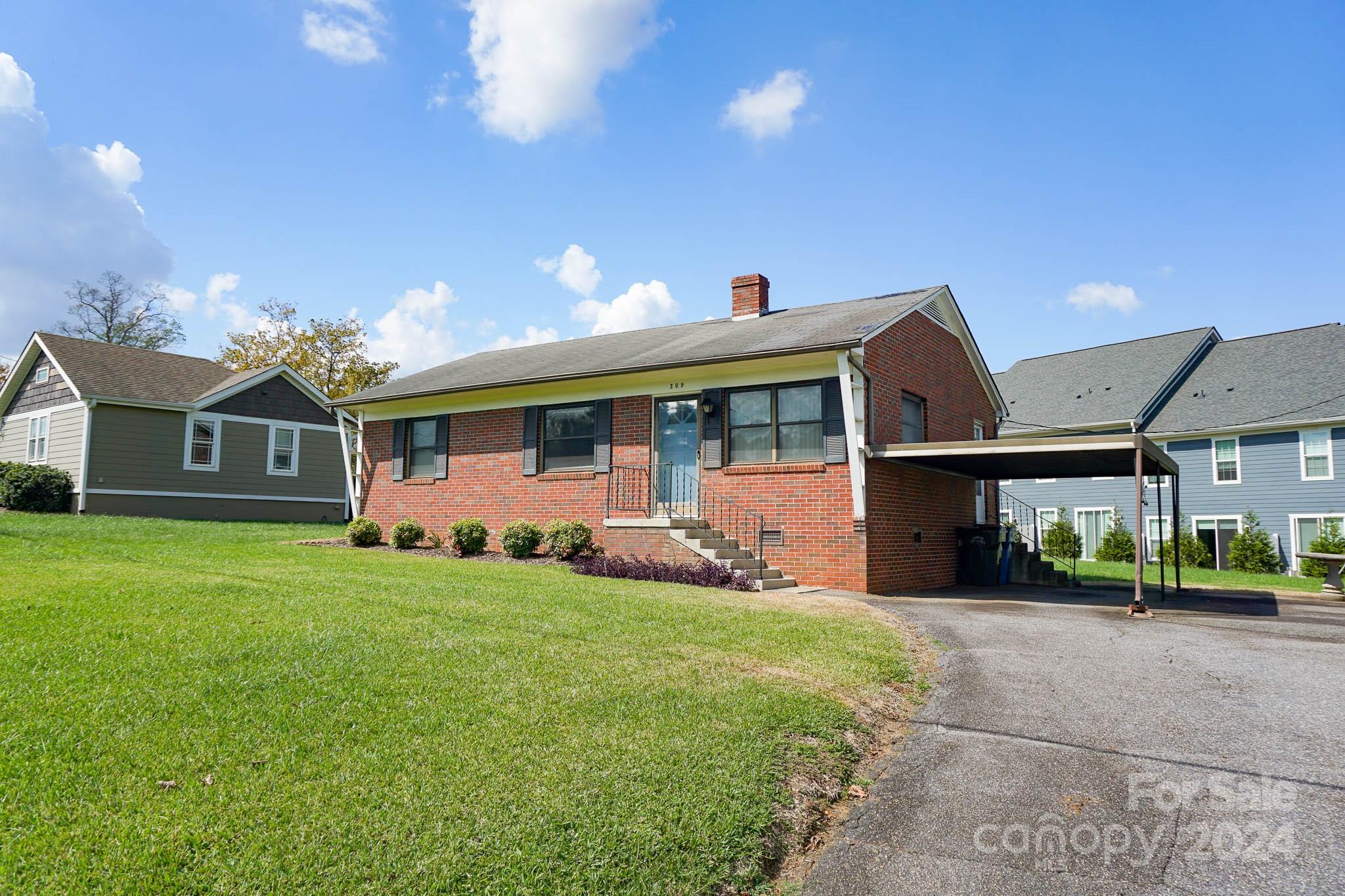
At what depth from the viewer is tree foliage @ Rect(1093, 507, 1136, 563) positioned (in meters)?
24.4

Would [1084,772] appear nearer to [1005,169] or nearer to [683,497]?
[683,497]

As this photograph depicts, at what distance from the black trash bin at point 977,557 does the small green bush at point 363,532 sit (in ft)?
37.2

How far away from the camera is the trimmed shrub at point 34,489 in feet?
62.0

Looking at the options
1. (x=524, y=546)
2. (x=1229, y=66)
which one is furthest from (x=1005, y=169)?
(x=524, y=546)

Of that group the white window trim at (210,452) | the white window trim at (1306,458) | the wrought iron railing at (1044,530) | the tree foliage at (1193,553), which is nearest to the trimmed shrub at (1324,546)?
the white window trim at (1306,458)

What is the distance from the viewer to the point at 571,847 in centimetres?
298

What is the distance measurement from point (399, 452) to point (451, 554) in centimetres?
387

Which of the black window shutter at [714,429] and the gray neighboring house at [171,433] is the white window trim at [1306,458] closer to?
the black window shutter at [714,429]

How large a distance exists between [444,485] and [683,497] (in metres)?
5.51

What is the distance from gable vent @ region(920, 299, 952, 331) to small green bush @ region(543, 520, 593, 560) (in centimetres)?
737

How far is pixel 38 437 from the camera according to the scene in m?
21.7

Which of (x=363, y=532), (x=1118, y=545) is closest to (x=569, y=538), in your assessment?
(x=363, y=532)

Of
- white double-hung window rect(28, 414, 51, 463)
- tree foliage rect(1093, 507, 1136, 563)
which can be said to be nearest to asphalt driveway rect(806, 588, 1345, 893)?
tree foliage rect(1093, 507, 1136, 563)

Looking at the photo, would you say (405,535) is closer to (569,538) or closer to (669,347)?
(569,538)
